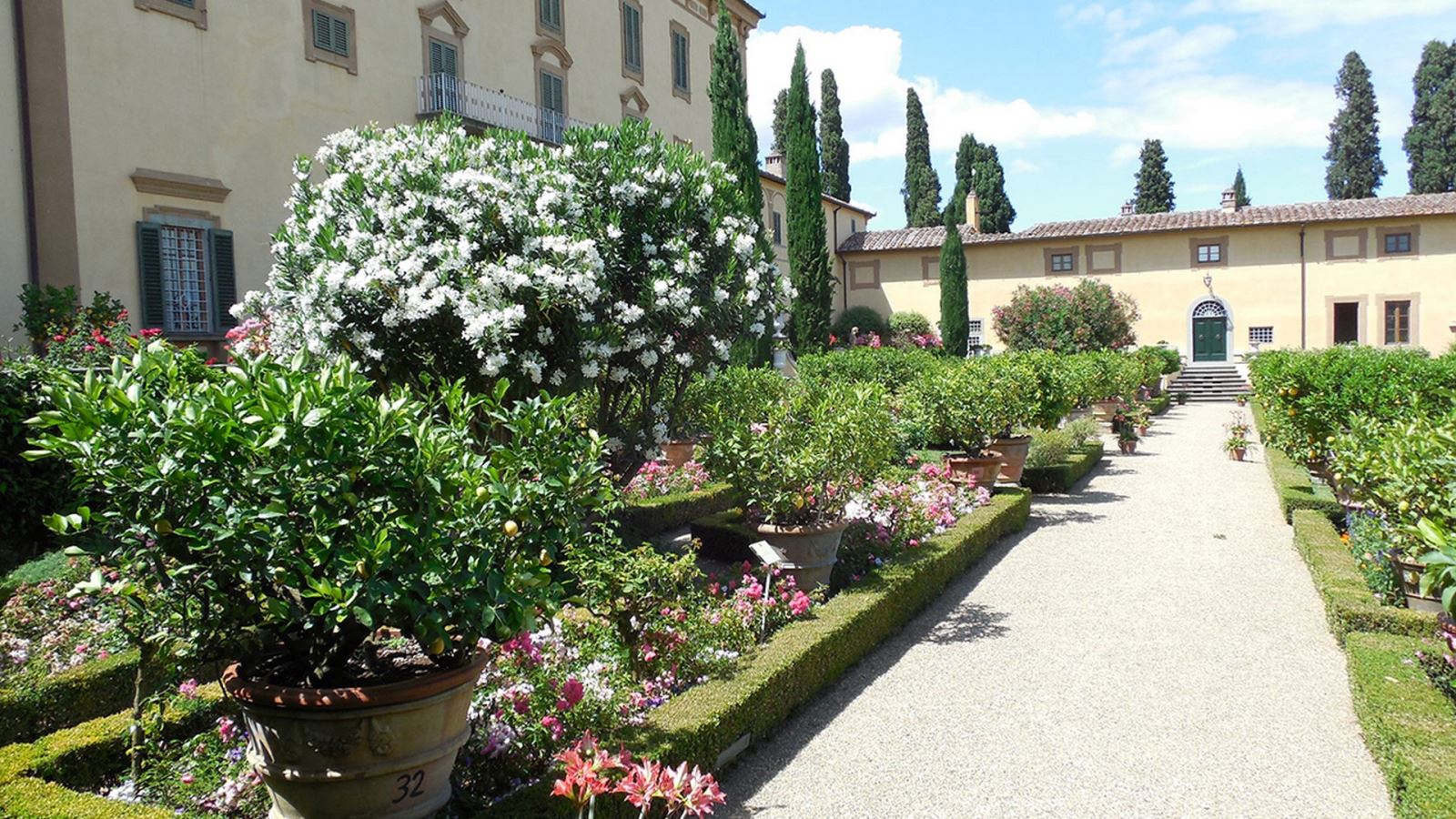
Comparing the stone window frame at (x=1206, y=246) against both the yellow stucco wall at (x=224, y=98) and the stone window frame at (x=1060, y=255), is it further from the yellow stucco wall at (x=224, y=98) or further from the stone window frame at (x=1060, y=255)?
the yellow stucco wall at (x=224, y=98)

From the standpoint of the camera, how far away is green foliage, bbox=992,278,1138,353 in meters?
31.0

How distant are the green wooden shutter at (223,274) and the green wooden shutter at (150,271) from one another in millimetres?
757

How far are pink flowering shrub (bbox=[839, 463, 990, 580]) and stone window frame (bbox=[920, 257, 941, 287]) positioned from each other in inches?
1073

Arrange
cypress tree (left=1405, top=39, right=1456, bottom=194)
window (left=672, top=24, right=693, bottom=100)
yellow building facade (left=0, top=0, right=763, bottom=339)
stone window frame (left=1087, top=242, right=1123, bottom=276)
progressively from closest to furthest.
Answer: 1. yellow building facade (left=0, top=0, right=763, bottom=339)
2. window (left=672, top=24, right=693, bottom=100)
3. stone window frame (left=1087, top=242, right=1123, bottom=276)
4. cypress tree (left=1405, top=39, right=1456, bottom=194)

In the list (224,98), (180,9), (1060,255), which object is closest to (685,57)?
(224,98)

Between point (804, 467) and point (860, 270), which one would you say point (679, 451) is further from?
point (860, 270)

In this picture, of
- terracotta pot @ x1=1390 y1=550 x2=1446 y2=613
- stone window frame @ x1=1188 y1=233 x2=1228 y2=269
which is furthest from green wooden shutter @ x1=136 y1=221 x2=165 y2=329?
stone window frame @ x1=1188 y1=233 x2=1228 y2=269

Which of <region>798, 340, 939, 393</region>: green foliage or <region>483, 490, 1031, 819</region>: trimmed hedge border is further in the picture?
<region>798, 340, 939, 393</region>: green foliage

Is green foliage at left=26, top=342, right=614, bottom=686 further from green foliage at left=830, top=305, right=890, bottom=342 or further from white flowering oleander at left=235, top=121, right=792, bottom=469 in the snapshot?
green foliage at left=830, top=305, right=890, bottom=342

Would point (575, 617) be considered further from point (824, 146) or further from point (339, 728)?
point (824, 146)

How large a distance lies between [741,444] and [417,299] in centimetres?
252

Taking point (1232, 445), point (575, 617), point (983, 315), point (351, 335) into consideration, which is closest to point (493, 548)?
point (575, 617)

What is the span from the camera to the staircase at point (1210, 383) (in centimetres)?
3169

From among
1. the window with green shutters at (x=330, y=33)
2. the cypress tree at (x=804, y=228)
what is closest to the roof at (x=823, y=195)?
the cypress tree at (x=804, y=228)
